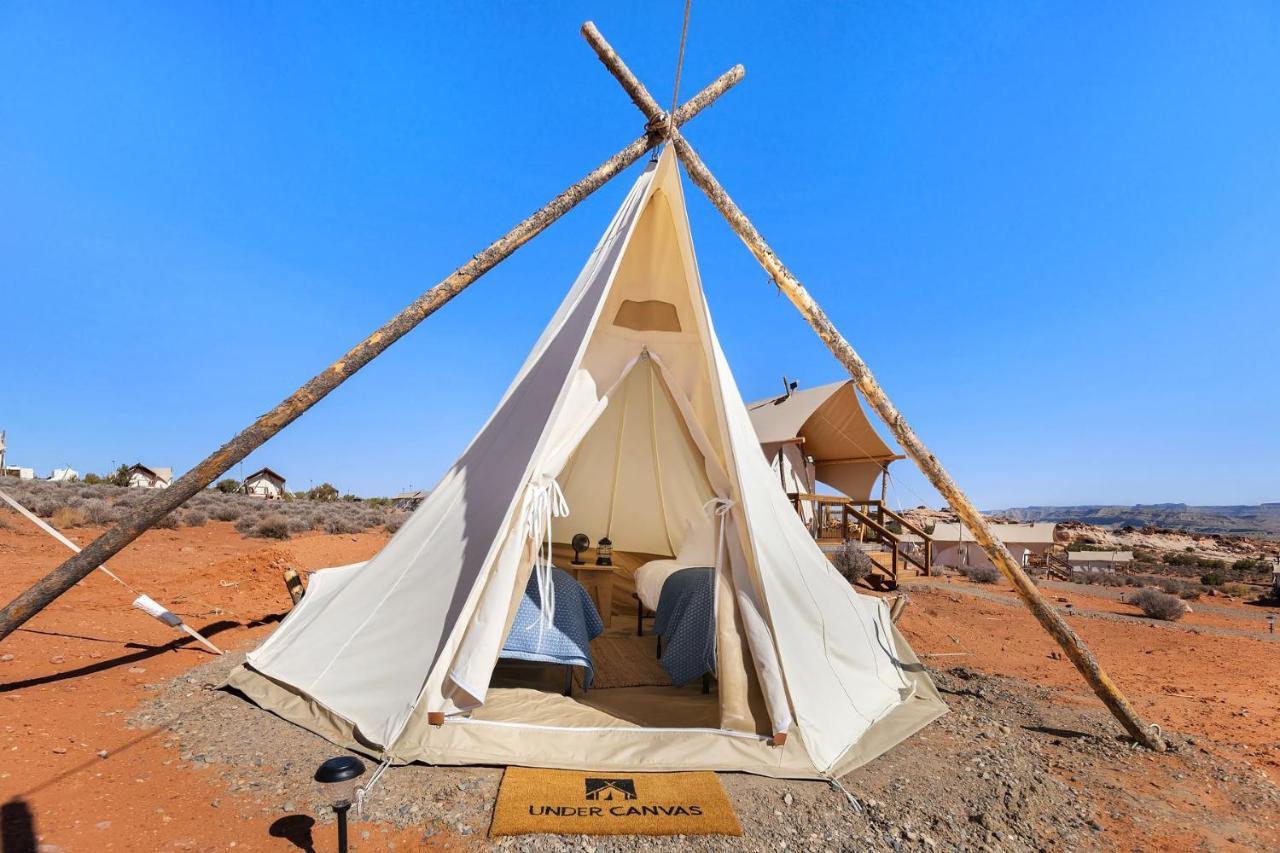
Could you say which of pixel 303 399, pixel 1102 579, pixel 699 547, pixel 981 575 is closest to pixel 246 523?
pixel 699 547

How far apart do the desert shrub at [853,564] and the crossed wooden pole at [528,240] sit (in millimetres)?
5955

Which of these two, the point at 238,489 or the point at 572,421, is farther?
the point at 238,489

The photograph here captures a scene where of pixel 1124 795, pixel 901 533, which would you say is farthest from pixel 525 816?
pixel 901 533

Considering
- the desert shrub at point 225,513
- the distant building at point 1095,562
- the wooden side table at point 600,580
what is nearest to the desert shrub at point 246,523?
the desert shrub at point 225,513

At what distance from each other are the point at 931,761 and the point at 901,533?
20516 millimetres

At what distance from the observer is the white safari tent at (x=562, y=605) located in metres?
3.03

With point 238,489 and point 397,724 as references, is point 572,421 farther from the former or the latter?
point 238,489

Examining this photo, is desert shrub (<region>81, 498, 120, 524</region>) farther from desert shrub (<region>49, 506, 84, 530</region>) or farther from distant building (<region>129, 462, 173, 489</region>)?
distant building (<region>129, 462, 173, 489</region>)

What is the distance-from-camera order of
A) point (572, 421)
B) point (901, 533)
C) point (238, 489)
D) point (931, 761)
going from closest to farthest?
1. point (931, 761)
2. point (572, 421)
3. point (901, 533)
4. point (238, 489)

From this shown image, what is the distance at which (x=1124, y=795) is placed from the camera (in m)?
2.92

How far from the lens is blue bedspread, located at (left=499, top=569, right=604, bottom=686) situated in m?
3.61

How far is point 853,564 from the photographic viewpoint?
9547mm

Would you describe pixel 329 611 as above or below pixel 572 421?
below

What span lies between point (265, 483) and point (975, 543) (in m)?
29.3
